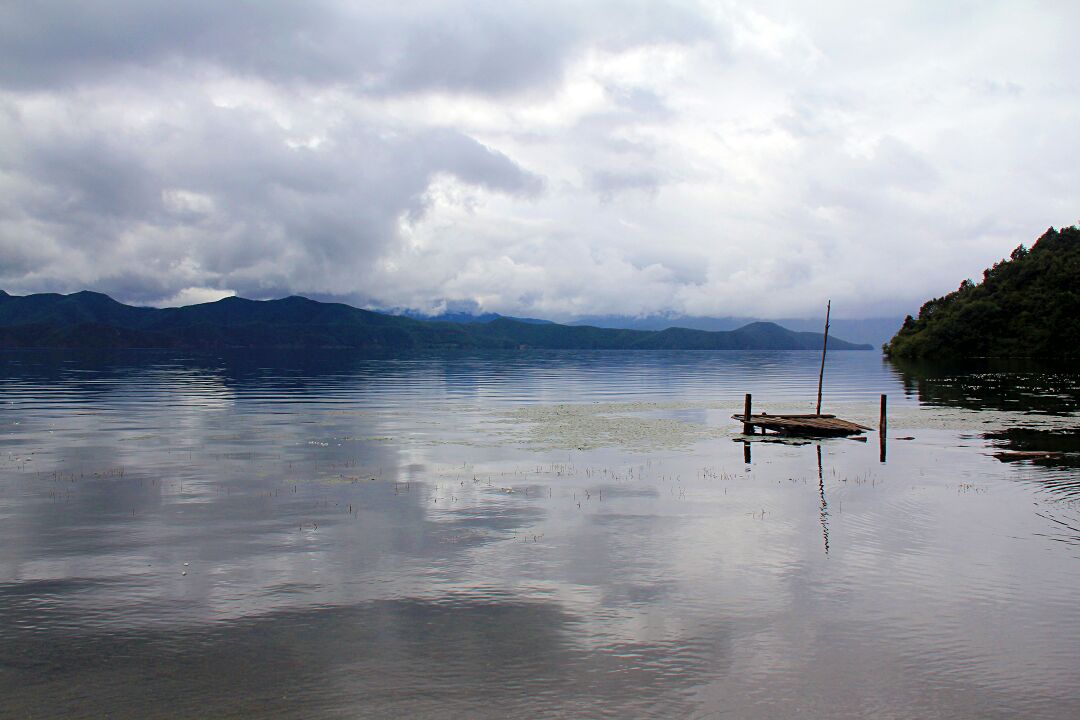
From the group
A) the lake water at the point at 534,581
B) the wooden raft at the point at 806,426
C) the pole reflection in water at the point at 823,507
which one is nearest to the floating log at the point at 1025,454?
the lake water at the point at 534,581

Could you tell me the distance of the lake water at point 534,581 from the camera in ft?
50.9

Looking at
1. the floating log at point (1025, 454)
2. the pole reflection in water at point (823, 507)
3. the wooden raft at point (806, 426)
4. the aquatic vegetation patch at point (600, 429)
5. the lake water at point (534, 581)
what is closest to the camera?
the lake water at point (534, 581)

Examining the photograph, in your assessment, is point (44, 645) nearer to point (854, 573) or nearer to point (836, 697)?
point (836, 697)

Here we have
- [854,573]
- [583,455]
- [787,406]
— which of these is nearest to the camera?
[854,573]

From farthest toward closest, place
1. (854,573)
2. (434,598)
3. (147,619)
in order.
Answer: (854,573) < (434,598) < (147,619)

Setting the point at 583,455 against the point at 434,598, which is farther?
the point at 583,455

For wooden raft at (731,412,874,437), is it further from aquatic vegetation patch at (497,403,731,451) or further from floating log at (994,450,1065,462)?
floating log at (994,450,1065,462)

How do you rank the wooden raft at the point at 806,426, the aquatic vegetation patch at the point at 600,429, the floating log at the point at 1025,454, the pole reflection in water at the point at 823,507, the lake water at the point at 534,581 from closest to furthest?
the lake water at the point at 534,581, the pole reflection in water at the point at 823,507, the floating log at the point at 1025,454, the aquatic vegetation patch at the point at 600,429, the wooden raft at the point at 806,426

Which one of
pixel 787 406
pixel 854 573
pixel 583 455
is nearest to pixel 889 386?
pixel 787 406

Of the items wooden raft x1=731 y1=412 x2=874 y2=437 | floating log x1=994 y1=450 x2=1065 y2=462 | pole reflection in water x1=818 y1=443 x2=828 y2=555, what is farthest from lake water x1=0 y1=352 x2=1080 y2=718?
wooden raft x1=731 y1=412 x2=874 y2=437

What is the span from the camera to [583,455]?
1873 inches

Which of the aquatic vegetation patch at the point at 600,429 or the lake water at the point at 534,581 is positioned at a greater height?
the aquatic vegetation patch at the point at 600,429

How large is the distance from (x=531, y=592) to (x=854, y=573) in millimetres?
9951

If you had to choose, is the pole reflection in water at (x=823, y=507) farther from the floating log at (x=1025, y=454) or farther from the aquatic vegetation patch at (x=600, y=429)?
the aquatic vegetation patch at (x=600, y=429)
